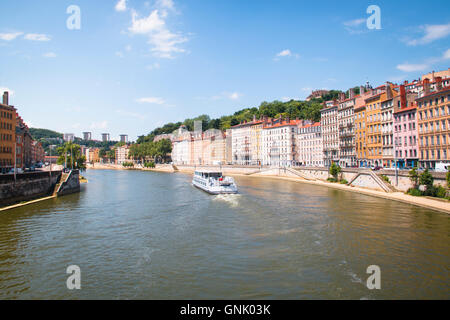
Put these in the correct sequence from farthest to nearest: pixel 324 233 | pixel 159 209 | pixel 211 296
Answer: pixel 159 209
pixel 324 233
pixel 211 296

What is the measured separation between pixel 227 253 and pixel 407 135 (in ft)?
185

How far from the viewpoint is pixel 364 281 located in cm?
1759

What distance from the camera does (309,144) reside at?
115 m

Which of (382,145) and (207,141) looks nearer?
(382,145)

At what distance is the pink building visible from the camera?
A: 6144 centimetres

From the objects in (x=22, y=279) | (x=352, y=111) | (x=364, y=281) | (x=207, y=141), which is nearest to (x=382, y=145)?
(x=352, y=111)

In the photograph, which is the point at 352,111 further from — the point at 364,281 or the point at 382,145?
the point at 364,281

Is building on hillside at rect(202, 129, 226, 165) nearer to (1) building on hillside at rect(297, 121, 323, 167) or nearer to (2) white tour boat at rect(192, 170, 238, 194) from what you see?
(1) building on hillside at rect(297, 121, 323, 167)

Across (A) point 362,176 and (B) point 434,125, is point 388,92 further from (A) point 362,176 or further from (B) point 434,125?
(A) point 362,176

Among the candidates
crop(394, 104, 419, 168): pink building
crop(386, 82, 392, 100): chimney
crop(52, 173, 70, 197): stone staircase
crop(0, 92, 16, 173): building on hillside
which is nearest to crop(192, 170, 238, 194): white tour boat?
crop(52, 173, 70, 197): stone staircase

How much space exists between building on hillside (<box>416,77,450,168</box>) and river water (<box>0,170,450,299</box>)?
2177cm

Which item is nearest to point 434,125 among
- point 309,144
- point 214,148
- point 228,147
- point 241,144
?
point 309,144

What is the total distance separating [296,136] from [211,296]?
11169 centimetres

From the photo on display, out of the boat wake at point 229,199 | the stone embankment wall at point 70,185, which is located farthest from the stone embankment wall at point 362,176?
the stone embankment wall at point 70,185
